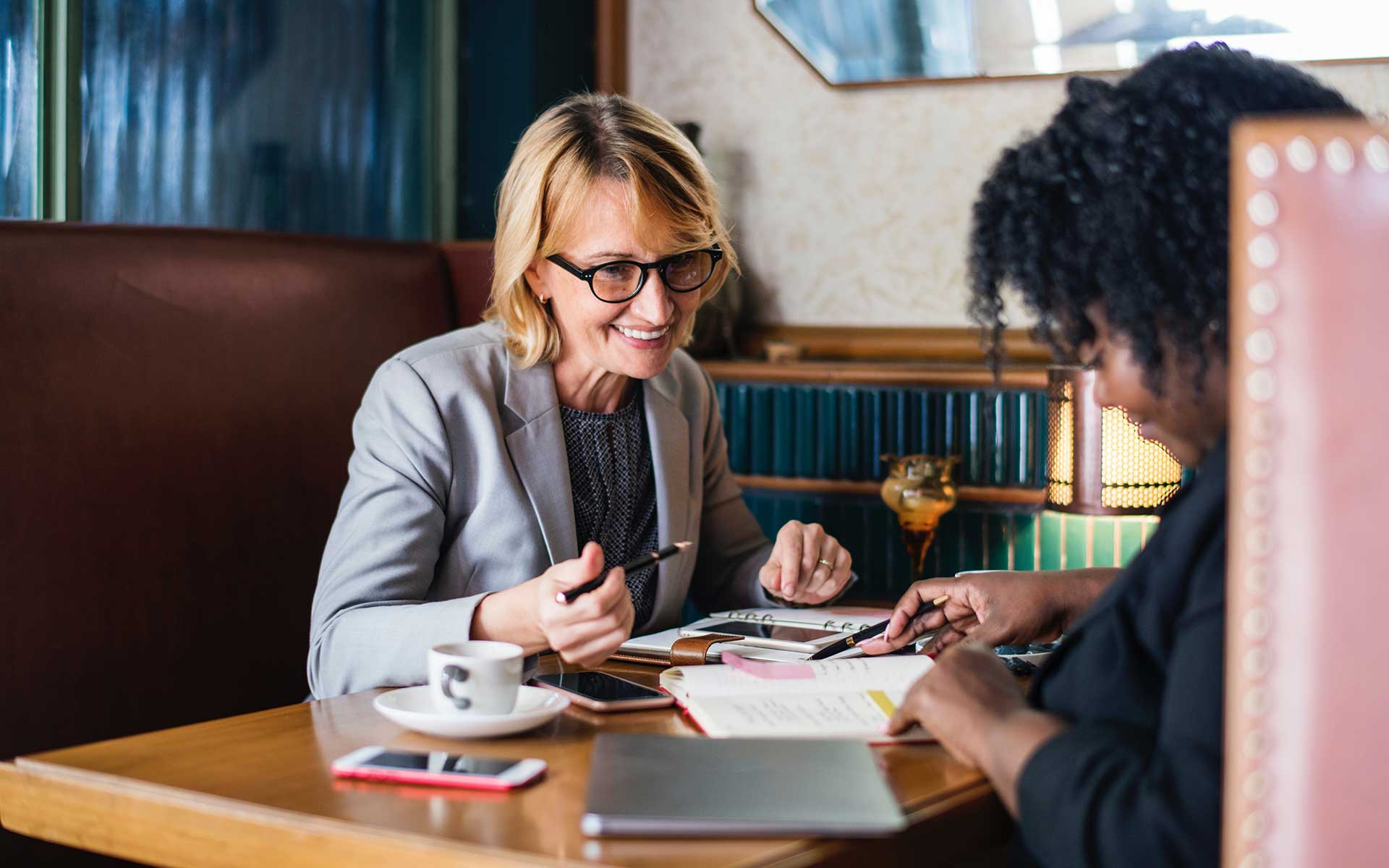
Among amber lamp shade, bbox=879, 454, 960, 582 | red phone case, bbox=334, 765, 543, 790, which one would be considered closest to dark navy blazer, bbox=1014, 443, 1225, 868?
red phone case, bbox=334, 765, 543, 790

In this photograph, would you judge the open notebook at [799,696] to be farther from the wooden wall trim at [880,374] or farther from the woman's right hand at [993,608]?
the wooden wall trim at [880,374]

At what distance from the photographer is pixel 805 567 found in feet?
6.17

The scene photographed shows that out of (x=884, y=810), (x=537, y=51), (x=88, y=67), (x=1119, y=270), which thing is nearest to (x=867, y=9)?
(x=537, y=51)

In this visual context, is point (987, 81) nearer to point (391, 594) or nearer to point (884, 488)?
point (884, 488)

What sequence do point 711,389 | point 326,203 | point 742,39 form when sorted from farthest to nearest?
point 742,39 → point 326,203 → point 711,389

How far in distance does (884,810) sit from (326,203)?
2338 mm

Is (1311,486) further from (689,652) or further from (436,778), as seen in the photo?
(689,652)

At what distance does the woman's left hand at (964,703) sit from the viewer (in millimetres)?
1105

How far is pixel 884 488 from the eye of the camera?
8.23ft

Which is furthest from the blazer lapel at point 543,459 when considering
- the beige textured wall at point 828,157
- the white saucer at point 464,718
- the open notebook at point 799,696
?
the beige textured wall at point 828,157

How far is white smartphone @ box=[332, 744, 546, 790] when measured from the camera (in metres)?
1.08

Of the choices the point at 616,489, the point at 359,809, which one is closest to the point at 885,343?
the point at 616,489

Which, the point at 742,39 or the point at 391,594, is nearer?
the point at 391,594

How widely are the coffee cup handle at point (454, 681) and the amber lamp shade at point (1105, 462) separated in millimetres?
1253
